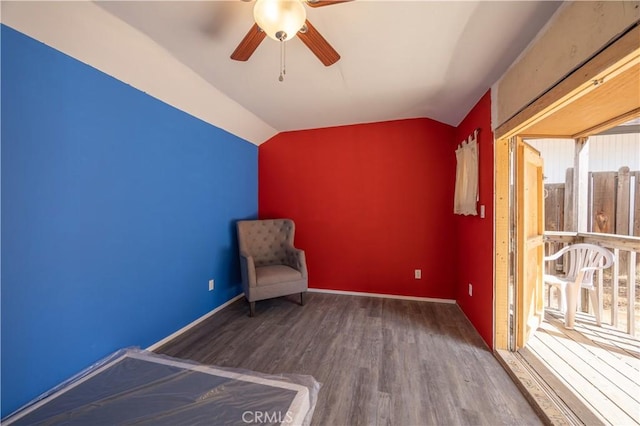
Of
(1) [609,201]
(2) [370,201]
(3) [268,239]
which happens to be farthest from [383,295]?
(1) [609,201]

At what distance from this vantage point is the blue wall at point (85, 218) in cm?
126

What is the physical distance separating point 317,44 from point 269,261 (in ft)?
8.34

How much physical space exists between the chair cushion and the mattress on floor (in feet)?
3.85

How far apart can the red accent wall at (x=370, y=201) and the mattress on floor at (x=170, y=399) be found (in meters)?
1.95

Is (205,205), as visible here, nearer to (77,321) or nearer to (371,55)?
(77,321)

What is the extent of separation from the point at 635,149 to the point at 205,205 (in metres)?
4.54

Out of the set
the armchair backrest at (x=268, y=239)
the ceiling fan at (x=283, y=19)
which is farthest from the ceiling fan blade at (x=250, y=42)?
the armchair backrest at (x=268, y=239)

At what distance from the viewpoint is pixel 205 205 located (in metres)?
2.63

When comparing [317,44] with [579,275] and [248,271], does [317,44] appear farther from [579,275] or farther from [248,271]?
[579,275]

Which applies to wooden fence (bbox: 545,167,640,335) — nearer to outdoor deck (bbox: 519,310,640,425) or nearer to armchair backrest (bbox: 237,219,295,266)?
outdoor deck (bbox: 519,310,640,425)

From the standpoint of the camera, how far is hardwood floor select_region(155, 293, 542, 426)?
1422mm

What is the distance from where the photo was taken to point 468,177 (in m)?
2.38

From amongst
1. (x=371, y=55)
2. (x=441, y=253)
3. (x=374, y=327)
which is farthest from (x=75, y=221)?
(x=441, y=253)

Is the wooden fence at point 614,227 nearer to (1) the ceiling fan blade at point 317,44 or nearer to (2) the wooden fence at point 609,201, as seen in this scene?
(2) the wooden fence at point 609,201
